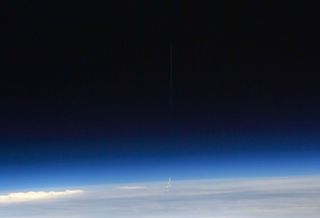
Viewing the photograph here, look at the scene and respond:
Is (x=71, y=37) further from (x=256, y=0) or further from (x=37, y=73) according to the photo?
(x=256, y=0)

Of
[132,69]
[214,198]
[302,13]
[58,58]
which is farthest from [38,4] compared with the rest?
[214,198]

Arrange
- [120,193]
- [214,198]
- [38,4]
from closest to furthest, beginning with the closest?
[38,4] → [120,193] → [214,198]

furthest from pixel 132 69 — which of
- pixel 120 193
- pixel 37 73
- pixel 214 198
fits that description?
pixel 214 198

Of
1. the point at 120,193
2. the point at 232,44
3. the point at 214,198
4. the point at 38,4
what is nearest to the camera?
the point at 38,4

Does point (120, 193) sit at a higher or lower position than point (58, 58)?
higher

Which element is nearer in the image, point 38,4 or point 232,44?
point 38,4

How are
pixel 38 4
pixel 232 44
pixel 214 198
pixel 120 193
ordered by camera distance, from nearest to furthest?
pixel 38 4, pixel 232 44, pixel 120 193, pixel 214 198

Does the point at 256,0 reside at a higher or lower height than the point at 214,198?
lower

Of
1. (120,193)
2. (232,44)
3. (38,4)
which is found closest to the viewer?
(38,4)

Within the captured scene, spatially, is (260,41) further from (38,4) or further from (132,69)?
(38,4)
